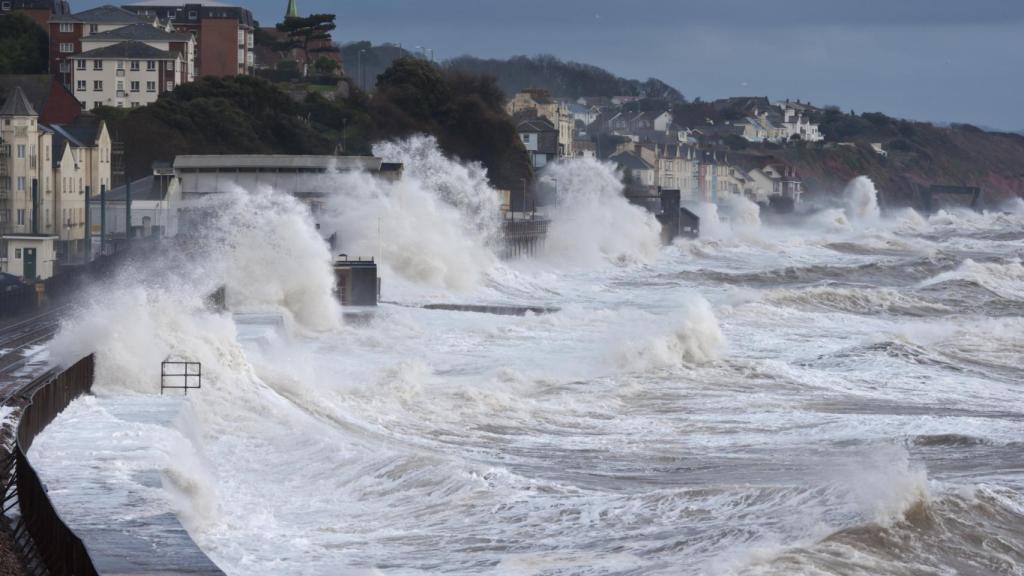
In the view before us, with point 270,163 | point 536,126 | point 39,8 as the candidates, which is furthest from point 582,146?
point 270,163

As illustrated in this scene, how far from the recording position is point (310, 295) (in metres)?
31.7

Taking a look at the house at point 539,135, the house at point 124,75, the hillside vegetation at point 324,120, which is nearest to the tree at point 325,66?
the hillside vegetation at point 324,120

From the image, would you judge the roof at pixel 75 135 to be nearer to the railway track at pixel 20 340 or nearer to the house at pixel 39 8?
the railway track at pixel 20 340

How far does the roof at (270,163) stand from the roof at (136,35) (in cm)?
2433

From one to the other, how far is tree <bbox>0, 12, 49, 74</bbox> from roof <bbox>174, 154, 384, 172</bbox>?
80.3 feet

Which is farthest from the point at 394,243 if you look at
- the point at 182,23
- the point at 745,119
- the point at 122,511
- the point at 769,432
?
the point at 745,119

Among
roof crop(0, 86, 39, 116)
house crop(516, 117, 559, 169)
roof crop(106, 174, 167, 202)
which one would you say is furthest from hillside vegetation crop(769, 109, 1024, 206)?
roof crop(0, 86, 39, 116)

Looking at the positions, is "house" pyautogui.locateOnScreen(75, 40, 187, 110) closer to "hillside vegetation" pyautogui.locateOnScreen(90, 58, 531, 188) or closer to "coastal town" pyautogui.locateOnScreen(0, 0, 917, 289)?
"coastal town" pyautogui.locateOnScreen(0, 0, 917, 289)

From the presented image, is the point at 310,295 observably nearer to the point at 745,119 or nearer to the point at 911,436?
the point at 911,436

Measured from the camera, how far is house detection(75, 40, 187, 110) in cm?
6756

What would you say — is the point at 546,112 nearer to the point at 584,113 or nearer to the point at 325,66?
the point at 325,66

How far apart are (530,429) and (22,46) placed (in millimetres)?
56954

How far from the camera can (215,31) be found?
8181 centimetres

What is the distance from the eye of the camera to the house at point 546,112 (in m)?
104
